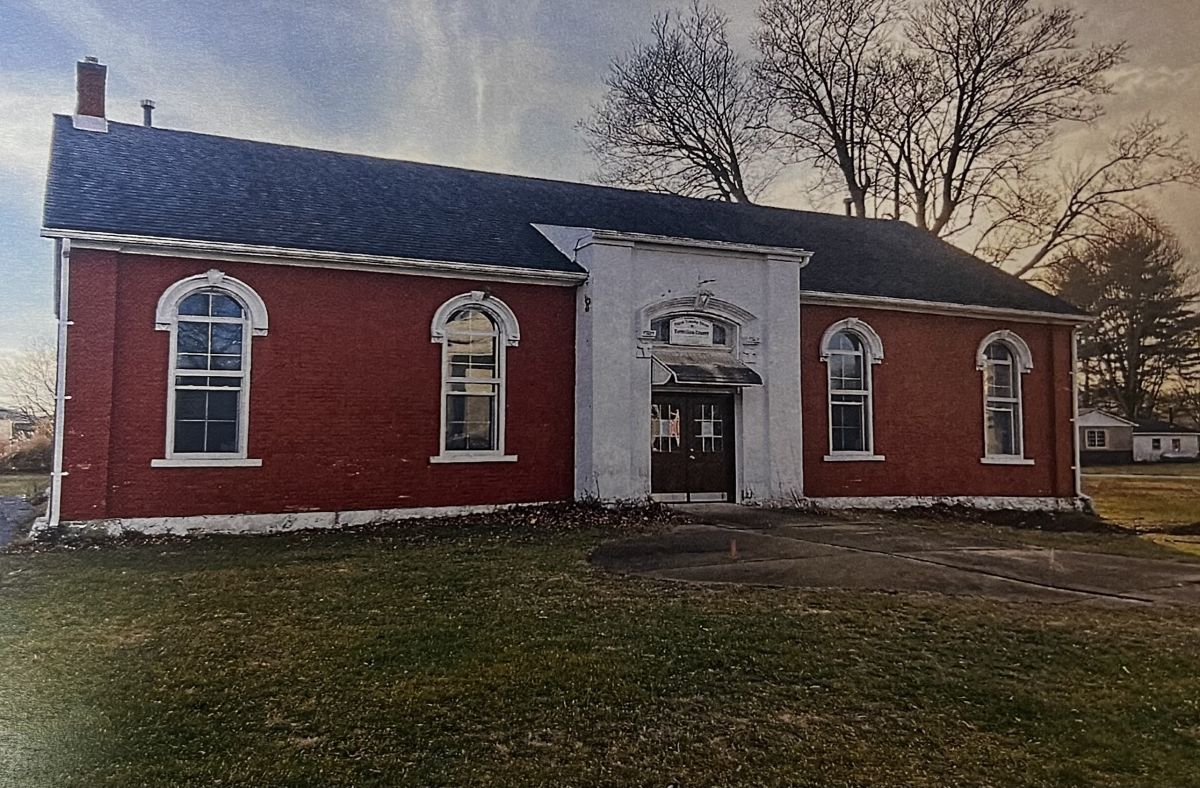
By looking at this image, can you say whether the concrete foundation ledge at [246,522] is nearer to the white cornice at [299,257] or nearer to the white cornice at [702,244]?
the white cornice at [299,257]

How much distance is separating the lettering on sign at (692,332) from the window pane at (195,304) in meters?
6.06

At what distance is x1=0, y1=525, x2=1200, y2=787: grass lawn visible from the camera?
311 centimetres

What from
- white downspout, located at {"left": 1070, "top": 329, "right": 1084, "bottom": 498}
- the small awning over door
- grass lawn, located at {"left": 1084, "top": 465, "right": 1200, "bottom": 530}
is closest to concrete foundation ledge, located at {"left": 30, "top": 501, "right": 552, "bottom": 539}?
the small awning over door

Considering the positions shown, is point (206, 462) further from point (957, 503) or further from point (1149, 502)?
point (1149, 502)

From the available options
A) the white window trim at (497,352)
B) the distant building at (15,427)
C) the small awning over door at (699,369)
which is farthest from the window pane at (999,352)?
the distant building at (15,427)

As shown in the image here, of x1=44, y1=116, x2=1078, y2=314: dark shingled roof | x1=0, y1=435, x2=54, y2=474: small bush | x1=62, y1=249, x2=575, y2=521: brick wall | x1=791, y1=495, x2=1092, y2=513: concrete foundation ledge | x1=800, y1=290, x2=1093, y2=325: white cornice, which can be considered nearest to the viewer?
x1=62, y1=249, x2=575, y2=521: brick wall

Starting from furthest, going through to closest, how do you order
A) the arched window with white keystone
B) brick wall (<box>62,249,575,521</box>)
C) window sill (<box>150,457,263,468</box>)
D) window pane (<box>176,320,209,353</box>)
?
window pane (<box>176,320,209,353</box>)
the arched window with white keystone
window sill (<box>150,457,263,468</box>)
brick wall (<box>62,249,575,521</box>)

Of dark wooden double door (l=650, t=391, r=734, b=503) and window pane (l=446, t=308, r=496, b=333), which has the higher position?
window pane (l=446, t=308, r=496, b=333)

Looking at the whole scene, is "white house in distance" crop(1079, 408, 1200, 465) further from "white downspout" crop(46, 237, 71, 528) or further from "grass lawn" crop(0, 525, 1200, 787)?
"white downspout" crop(46, 237, 71, 528)

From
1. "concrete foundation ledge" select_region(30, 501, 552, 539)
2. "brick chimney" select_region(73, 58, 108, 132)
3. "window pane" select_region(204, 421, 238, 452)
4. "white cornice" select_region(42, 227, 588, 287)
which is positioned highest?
"brick chimney" select_region(73, 58, 108, 132)

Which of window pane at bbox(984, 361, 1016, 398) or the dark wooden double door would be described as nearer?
the dark wooden double door

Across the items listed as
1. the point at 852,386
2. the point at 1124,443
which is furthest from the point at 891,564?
the point at 1124,443

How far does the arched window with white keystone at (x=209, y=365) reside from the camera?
9.35 meters

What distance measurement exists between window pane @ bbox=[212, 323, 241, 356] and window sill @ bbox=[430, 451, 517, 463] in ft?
8.93
